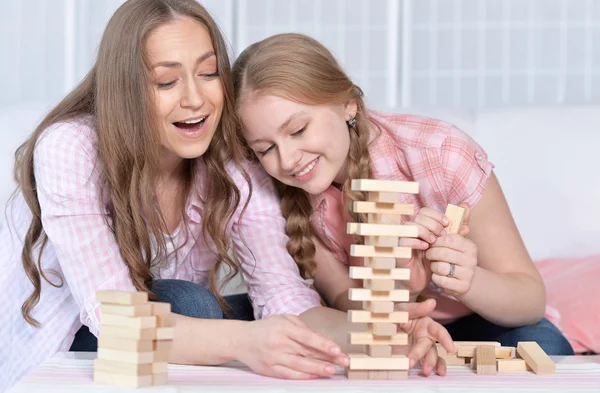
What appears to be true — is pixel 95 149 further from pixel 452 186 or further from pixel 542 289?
pixel 542 289

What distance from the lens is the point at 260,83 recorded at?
75.5 inches

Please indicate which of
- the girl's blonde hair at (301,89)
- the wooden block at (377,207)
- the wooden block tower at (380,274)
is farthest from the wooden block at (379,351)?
the girl's blonde hair at (301,89)

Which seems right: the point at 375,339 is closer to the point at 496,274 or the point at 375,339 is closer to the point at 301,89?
the point at 496,274

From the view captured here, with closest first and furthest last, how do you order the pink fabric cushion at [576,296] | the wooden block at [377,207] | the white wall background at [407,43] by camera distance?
the wooden block at [377,207] → the pink fabric cushion at [576,296] → the white wall background at [407,43]

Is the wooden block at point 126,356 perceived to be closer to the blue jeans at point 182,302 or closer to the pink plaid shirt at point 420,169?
the blue jeans at point 182,302

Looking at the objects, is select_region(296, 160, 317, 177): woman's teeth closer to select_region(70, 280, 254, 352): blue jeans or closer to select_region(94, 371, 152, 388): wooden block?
select_region(70, 280, 254, 352): blue jeans

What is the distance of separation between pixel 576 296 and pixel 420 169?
2.24ft

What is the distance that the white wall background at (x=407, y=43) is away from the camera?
3787 mm

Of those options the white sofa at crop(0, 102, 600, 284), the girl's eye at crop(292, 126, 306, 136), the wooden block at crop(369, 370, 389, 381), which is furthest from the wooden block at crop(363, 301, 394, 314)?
the white sofa at crop(0, 102, 600, 284)

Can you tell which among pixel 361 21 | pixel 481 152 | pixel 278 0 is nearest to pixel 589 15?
pixel 361 21

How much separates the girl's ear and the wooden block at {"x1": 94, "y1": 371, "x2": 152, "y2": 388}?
888 mm

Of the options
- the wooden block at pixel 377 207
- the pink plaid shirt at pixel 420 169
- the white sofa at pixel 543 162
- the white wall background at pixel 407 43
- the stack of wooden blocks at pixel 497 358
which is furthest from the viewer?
the white wall background at pixel 407 43

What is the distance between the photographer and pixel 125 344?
4.44ft

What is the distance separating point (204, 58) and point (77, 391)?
780mm
